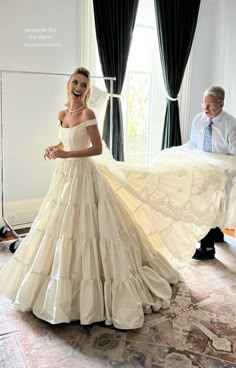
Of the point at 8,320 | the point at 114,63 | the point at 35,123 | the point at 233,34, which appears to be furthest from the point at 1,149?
the point at 233,34

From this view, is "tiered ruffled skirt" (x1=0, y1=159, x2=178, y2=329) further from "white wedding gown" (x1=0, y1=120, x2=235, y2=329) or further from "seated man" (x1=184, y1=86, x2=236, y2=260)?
"seated man" (x1=184, y1=86, x2=236, y2=260)

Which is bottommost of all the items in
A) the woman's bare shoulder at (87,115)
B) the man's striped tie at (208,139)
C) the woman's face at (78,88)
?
the man's striped tie at (208,139)

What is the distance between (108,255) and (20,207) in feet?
6.20

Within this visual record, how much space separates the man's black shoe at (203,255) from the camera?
10.5 ft

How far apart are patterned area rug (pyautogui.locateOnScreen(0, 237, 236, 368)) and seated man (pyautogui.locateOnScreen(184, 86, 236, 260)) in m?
0.72

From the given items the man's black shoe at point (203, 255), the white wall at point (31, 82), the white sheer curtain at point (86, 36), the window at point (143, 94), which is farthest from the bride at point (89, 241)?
the window at point (143, 94)

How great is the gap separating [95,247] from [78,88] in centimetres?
97

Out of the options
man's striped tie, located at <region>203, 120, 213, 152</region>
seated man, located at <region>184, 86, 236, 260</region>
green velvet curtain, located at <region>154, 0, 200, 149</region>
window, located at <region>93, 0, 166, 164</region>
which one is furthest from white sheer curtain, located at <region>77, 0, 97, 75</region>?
man's striped tie, located at <region>203, 120, 213, 152</region>

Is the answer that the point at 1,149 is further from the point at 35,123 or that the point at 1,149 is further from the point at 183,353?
the point at 183,353

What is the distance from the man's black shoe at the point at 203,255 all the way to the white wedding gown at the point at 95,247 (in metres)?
0.65

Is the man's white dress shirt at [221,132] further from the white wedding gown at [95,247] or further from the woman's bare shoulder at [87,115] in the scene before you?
the woman's bare shoulder at [87,115]

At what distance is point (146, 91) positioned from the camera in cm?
465

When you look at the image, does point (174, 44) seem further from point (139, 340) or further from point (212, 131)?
point (139, 340)

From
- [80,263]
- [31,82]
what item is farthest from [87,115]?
[31,82]
